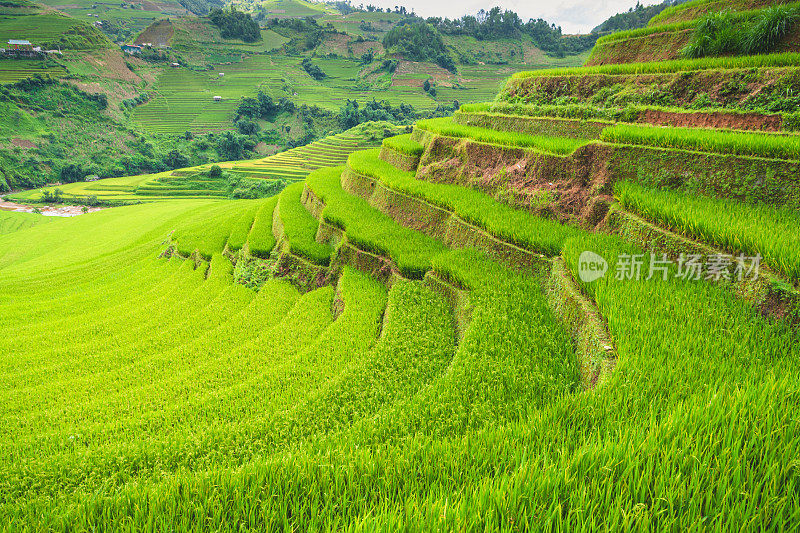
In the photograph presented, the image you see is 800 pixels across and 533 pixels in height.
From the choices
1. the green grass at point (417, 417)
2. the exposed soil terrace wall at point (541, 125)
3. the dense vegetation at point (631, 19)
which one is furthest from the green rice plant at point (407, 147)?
the dense vegetation at point (631, 19)

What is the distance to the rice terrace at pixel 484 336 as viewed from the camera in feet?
5.74

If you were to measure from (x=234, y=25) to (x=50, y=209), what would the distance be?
8994 centimetres

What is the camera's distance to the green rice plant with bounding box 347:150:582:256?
215 inches

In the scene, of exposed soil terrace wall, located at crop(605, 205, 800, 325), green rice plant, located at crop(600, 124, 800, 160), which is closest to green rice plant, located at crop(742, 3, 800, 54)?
green rice plant, located at crop(600, 124, 800, 160)

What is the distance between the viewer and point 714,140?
4973mm

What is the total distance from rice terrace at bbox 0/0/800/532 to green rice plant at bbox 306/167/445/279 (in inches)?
2.6

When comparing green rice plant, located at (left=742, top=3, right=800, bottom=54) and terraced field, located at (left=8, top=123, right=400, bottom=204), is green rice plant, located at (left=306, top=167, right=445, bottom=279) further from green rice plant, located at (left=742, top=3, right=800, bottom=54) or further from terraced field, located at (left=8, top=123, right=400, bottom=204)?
terraced field, located at (left=8, top=123, right=400, bottom=204)

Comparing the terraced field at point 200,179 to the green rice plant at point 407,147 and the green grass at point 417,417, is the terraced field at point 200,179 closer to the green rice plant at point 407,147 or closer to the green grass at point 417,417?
the green rice plant at point 407,147

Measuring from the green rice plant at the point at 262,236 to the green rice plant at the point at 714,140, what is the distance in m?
8.31

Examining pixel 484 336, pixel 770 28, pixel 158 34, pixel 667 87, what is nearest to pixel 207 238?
pixel 484 336

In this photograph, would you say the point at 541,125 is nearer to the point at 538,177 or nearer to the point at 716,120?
the point at 538,177

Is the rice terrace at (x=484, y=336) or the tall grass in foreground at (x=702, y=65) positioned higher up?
the tall grass in foreground at (x=702, y=65)

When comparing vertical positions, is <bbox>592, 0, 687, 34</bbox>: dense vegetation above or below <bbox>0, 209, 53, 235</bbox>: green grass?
above

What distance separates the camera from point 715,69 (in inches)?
268
